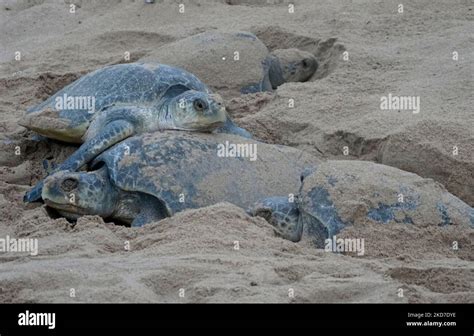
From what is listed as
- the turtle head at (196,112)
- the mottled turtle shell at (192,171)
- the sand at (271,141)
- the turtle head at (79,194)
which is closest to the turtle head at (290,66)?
the sand at (271,141)

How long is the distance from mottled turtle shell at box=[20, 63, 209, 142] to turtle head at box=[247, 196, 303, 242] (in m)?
1.10

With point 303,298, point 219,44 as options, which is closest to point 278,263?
point 303,298

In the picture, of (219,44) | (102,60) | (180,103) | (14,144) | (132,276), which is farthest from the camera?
(102,60)

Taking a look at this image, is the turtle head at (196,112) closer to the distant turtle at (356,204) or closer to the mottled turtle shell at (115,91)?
the mottled turtle shell at (115,91)

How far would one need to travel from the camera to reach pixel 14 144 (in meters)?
5.41

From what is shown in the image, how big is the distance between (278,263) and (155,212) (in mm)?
1136

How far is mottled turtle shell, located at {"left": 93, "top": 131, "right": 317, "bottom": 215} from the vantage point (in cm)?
445

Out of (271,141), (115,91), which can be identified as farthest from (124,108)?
(271,141)

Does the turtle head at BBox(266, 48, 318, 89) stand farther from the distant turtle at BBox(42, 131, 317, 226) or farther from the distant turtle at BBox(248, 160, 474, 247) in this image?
the distant turtle at BBox(248, 160, 474, 247)

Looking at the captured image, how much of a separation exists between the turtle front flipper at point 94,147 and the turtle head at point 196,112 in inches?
9.7

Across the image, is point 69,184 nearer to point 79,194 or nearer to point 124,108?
point 79,194

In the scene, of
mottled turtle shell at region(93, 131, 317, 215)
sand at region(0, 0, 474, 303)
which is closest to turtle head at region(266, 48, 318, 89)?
sand at region(0, 0, 474, 303)

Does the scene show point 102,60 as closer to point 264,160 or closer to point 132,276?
point 264,160
